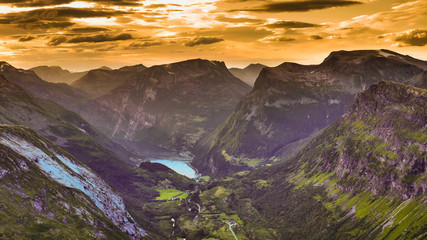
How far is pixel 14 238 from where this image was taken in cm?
19825
